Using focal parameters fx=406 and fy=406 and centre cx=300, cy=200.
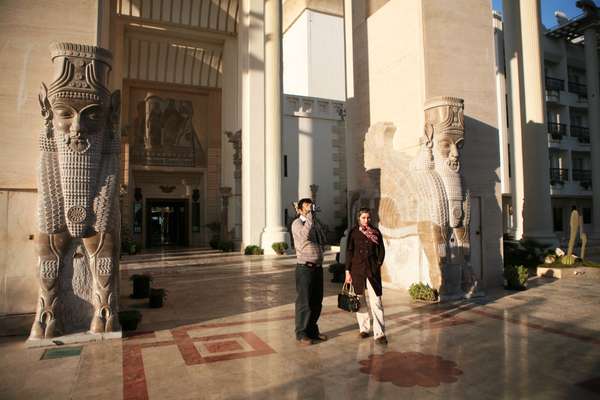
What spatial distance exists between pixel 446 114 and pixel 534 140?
8.23m

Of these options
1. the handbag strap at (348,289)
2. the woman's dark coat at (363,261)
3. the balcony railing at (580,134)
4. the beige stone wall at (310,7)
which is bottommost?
the handbag strap at (348,289)

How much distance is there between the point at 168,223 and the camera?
24344mm

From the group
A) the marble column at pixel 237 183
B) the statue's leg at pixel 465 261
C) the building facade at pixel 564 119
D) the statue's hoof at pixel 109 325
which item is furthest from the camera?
the building facade at pixel 564 119

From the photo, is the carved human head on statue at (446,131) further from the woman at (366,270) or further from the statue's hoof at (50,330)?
the statue's hoof at (50,330)

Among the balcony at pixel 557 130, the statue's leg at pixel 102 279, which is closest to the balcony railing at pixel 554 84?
the balcony at pixel 557 130

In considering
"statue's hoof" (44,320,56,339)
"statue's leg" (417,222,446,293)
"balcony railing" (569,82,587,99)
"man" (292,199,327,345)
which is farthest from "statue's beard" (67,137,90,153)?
"balcony railing" (569,82,587,99)

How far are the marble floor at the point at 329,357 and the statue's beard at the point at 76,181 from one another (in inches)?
57.6

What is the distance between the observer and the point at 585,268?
10.6 metres

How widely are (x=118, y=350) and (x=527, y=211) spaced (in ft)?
44.8

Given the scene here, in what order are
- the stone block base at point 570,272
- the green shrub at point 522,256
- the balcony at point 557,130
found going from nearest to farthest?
1. the stone block base at point 570,272
2. the green shrub at point 522,256
3. the balcony at point 557,130

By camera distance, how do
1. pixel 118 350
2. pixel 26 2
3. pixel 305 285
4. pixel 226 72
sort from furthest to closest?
pixel 226 72, pixel 26 2, pixel 305 285, pixel 118 350

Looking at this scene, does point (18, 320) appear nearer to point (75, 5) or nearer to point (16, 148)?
point (16, 148)

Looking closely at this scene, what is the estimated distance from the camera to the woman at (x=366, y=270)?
16.0ft

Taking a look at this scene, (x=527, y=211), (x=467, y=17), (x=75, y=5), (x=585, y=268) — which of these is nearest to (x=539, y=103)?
(x=527, y=211)
